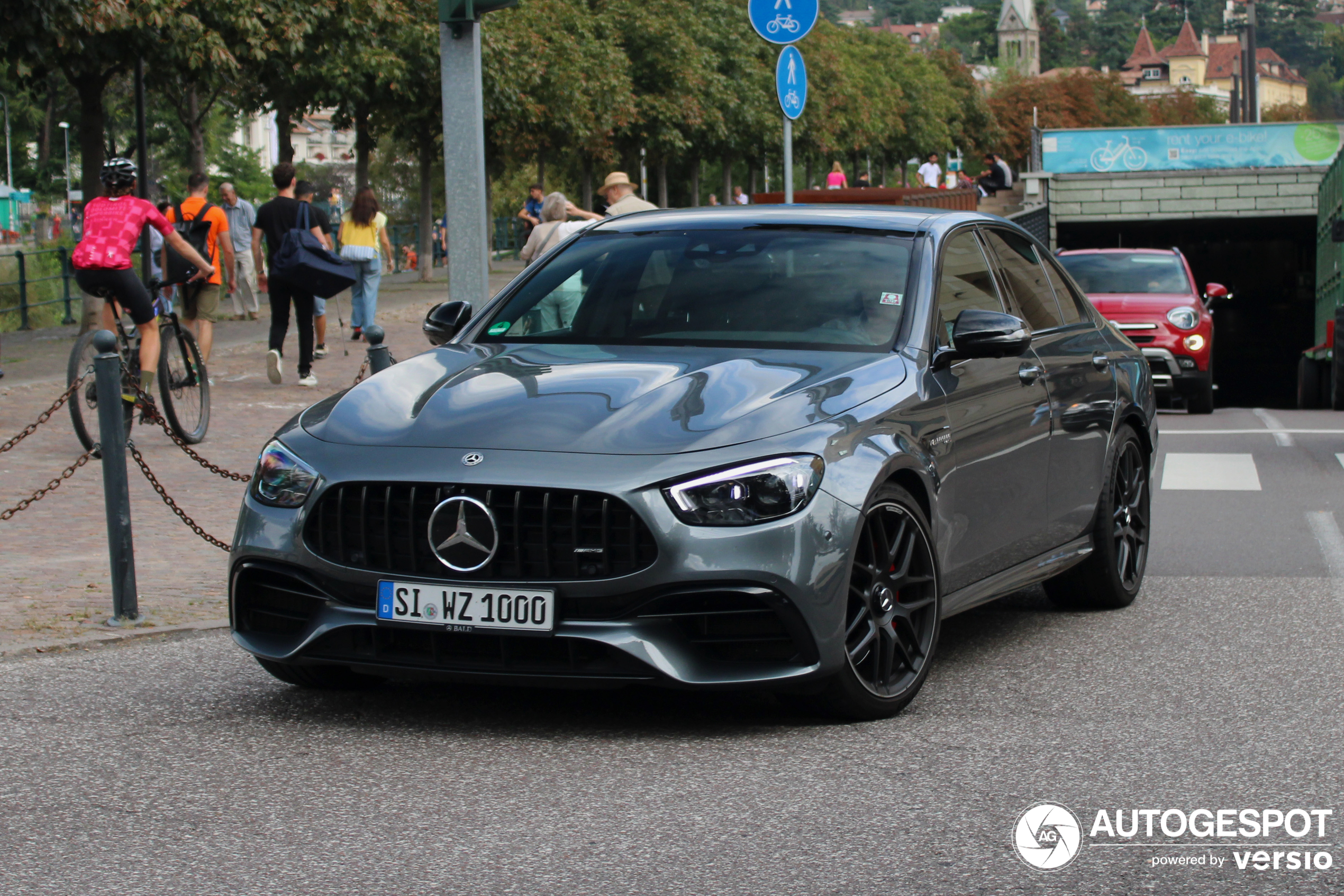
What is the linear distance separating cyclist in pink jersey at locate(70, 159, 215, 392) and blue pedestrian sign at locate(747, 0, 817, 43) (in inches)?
170

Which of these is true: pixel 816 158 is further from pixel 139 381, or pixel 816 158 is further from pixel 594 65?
pixel 139 381

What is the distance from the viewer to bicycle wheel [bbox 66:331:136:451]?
1112cm

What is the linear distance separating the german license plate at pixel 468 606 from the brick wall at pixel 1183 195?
36.9m

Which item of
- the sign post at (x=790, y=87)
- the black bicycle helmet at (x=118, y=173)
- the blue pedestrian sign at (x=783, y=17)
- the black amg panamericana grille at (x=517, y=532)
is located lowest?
the black amg panamericana grille at (x=517, y=532)

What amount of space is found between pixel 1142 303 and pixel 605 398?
15.7 meters

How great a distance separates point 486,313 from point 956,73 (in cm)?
9716

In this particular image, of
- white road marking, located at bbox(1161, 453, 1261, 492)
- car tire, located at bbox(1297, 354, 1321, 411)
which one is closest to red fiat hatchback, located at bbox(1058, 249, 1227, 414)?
car tire, located at bbox(1297, 354, 1321, 411)

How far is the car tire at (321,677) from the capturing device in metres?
5.43

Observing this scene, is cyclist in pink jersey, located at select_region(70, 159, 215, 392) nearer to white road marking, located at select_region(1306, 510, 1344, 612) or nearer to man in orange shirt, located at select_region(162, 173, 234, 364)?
man in orange shirt, located at select_region(162, 173, 234, 364)

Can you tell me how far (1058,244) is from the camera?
42094 millimetres

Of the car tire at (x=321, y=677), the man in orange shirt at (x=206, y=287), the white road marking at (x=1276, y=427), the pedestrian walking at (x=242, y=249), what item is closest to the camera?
the car tire at (x=321, y=677)

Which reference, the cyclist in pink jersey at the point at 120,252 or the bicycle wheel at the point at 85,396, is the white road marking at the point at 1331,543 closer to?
the bicycle wheel at the point at 85,396

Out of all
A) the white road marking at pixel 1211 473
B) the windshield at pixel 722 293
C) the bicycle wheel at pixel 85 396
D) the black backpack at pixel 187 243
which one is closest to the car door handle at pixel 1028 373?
the windshield at pixel 722 293

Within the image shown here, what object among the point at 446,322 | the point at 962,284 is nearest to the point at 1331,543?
the point at 962,284
